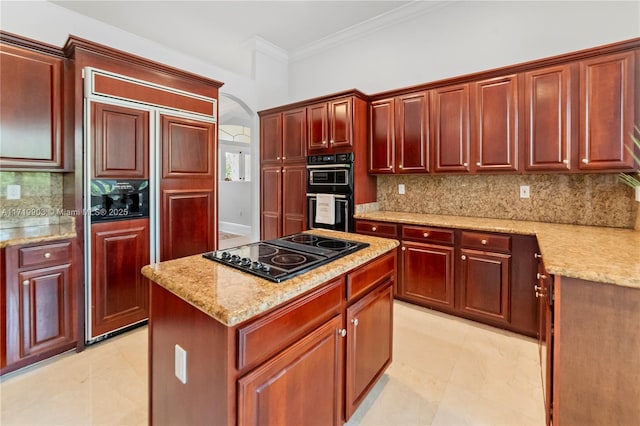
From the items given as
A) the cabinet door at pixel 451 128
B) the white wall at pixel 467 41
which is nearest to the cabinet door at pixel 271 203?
the white wall at pixel 467 41

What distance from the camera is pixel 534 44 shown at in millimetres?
2822

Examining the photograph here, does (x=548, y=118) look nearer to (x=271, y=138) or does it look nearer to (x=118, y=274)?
(x=271, y=138)

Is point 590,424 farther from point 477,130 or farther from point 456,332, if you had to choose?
point 477,130

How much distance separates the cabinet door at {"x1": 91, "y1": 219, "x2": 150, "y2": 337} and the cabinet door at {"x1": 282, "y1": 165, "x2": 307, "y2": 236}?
5.98ft

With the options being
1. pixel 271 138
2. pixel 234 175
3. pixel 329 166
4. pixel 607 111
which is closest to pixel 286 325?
pixel 329 166

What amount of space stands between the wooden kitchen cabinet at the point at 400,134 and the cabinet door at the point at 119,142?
236 centimetres

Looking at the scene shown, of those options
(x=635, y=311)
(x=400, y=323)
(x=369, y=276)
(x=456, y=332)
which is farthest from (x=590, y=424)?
(x=400, y=323)

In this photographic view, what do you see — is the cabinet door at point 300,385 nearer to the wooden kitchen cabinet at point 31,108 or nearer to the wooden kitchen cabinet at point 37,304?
the wooden kitchen cabinet at point 37,304

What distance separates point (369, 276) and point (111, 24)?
3983 millimetres

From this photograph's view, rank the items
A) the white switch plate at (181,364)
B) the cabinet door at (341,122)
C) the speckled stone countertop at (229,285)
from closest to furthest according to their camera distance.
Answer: the speckled stone countertop at (229,285), the white switch plate at (181,364), the cabinet door at (341,122)

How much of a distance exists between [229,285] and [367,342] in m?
0.91

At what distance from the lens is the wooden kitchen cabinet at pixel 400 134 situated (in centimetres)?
316

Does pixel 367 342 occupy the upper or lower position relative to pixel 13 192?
lower

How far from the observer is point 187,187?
109 inches
